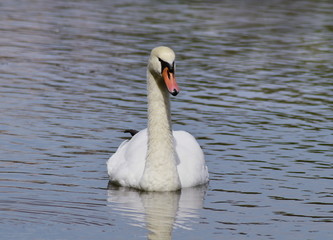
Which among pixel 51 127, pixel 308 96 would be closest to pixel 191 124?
pixel 51 127

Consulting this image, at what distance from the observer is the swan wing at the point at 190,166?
11992mm

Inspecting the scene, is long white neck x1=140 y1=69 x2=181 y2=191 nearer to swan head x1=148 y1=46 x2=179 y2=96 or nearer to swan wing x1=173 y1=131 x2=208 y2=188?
swan wing x1=173 y1=131 x2=208 y2=188

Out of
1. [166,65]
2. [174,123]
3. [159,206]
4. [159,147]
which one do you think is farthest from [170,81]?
[174,123]

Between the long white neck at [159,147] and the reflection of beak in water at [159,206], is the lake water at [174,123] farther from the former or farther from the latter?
the long white neck at [159,147]

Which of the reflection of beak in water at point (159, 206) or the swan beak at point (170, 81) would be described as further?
the swan beak at point (170, 81)

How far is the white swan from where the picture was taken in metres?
11.7

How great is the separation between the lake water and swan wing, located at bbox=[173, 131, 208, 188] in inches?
8.5

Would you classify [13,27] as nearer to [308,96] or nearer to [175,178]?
[308,96]

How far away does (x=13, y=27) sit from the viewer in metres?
27.4

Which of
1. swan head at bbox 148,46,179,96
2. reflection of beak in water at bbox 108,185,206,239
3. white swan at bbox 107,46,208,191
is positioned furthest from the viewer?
white swan at bbox 107,46,208,191

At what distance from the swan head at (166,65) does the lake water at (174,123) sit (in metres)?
1.24

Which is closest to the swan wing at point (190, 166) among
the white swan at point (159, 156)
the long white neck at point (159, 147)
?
the white swan at point (159, 156)

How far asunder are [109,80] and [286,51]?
715 cm

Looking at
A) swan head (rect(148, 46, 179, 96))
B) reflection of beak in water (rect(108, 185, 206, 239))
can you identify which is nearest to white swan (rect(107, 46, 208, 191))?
swan head (rect(148, 46, 179, 96))
